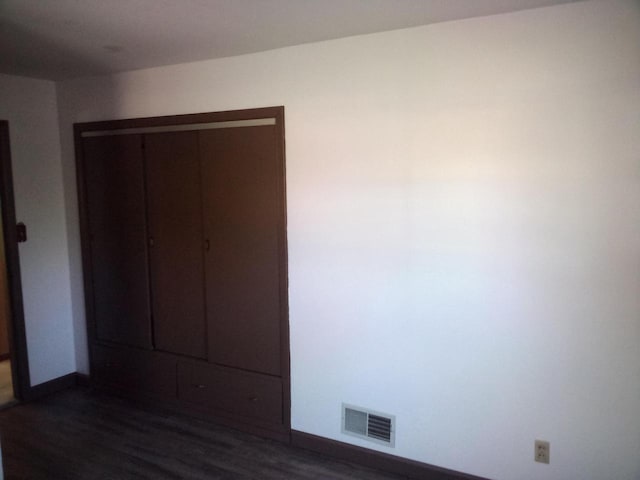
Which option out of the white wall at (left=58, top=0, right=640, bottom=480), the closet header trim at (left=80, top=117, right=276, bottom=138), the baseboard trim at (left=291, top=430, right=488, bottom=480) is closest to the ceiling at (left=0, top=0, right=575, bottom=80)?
the white wall at (left=58, top=0, right=640, bottom=480)

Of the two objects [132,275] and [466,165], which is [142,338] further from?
[466,165]

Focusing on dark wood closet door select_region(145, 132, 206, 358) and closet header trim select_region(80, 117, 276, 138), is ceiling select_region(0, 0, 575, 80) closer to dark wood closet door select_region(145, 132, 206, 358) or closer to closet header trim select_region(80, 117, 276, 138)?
closet header trim select_region(80, 117, 276, 138)

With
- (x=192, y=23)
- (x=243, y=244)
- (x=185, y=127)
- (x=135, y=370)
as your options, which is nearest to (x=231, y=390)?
(x=135, y=370)

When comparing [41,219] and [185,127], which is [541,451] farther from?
[41,219]

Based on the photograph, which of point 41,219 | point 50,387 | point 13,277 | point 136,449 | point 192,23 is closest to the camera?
point 192,23

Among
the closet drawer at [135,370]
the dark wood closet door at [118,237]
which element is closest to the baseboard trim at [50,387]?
the closet drawer at [135,370]

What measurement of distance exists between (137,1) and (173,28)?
0.36 m

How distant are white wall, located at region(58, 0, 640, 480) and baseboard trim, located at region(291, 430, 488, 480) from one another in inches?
2.1

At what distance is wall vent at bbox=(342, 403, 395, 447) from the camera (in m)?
2.51

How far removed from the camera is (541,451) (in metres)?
2.17

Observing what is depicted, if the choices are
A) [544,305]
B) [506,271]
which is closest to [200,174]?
[506,271]

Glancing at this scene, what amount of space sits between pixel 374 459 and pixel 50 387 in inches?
102

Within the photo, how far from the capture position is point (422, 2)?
190 cm

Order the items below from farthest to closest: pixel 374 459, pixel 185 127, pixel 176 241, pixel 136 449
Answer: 1. pixel 176 241
2. pixel 185 127
3. pixel 136 449
4. pixel 374 459
